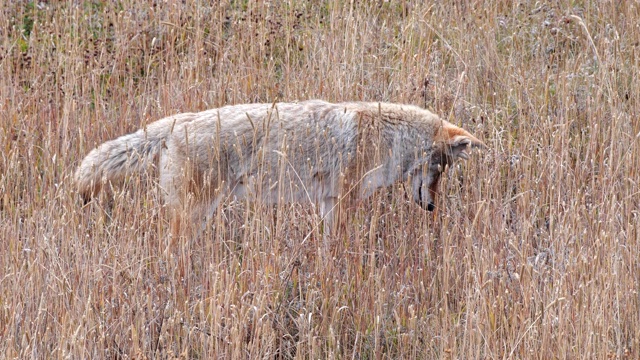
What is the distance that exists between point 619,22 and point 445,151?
3.07 meters

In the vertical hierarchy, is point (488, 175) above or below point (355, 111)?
below

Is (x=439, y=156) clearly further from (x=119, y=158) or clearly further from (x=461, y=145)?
(x=119, y=158)

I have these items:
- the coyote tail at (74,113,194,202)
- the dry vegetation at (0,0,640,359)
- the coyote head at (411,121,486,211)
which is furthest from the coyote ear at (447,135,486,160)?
the coyote tail at (74,113,194,202)

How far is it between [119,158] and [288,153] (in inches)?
44.0

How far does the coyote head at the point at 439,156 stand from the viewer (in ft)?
19.8

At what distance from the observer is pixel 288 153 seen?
A: 5840 millimetres

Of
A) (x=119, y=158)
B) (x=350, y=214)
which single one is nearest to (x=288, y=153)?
(x=350, y=214)

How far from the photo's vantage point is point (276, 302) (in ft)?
14.8

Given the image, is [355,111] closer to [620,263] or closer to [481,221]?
[481,221]

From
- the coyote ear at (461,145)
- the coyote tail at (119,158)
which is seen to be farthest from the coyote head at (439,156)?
the coyote tail at (119,158)

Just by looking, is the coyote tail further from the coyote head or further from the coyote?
the coyote head

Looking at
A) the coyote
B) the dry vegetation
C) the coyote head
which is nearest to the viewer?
the dry vegetation

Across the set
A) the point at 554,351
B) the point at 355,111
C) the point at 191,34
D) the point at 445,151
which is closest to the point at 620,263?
the point at 554,351

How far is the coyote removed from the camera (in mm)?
5395
